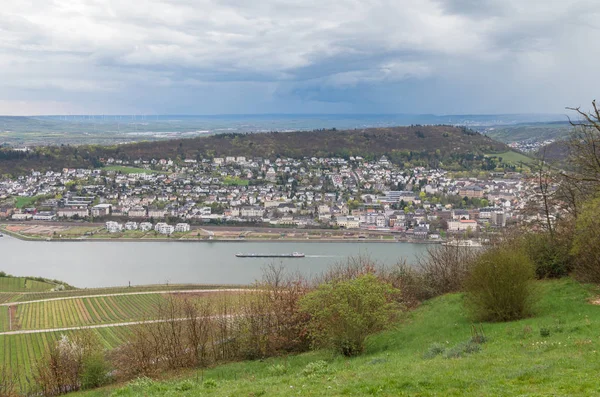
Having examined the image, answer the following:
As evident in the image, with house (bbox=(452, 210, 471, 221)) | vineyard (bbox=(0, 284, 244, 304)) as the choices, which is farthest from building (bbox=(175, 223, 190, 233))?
house (bbox=(452, 210, 471, 221))

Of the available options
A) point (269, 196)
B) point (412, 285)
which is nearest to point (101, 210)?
point (269, 196)

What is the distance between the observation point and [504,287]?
6.74 meters

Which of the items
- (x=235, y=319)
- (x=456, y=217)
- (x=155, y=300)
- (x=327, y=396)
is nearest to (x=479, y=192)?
(x=456, y=217)

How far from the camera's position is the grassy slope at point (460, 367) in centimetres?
382

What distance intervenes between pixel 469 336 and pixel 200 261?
20603 mm

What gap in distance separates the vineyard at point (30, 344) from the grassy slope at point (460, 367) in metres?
6.02

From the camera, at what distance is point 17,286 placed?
21281mm

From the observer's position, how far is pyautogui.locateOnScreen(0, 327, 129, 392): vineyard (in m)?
11.9

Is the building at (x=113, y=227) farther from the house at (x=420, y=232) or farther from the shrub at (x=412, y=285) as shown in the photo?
the shrub at (x=412, y=285)

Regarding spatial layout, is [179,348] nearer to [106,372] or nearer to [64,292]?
[106,372]

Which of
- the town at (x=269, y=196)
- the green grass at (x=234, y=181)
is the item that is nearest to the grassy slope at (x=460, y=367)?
the town at (x=269, y=196)

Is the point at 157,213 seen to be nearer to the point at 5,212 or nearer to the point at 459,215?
the point at 5,212

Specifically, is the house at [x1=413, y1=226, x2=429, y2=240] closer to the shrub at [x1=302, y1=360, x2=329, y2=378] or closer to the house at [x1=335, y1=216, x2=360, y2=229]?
the house at [x1=335, y1=216, x2=360, y2=229]

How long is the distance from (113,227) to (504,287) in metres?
32.3
